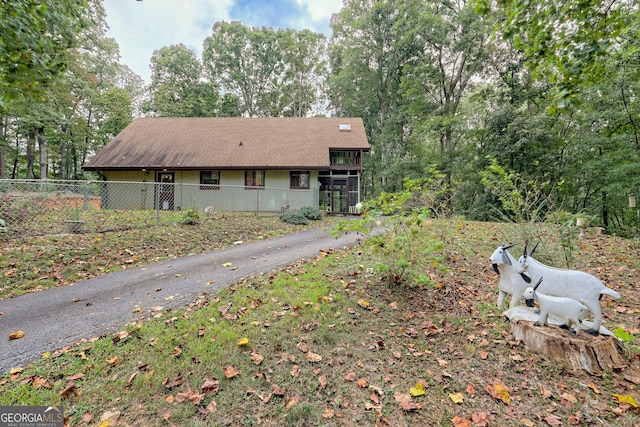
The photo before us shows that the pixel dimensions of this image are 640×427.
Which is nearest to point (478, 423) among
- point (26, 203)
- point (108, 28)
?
point (26, 203)

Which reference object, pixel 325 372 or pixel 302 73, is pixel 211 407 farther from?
pixel 302 73

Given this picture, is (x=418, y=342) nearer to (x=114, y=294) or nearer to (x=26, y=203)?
(x=114, y=294)

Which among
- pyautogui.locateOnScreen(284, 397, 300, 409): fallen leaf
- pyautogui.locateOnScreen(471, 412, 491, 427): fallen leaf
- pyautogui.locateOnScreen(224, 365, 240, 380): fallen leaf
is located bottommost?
pyautogui.locateOnScreen(471, 412, 491, 427): fallen leaf

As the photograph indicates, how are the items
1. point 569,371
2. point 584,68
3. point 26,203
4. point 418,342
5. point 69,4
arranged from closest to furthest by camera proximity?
point 569,371
point 418,342
point 584,68
point 69,4
point 26,203

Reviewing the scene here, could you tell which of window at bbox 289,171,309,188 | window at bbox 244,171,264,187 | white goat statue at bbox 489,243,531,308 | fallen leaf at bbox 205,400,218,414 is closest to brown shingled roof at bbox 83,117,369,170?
window at bbox 244,171,264,187

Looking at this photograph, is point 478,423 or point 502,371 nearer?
point 478,423

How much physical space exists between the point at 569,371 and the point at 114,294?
594 cm

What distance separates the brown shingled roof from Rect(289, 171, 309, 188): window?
67 cm

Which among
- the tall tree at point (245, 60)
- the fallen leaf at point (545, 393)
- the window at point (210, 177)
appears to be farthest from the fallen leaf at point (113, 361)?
the tall tree at point (245, 60)

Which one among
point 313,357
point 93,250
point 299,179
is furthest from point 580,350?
point 299,179

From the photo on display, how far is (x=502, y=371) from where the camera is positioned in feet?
8.70

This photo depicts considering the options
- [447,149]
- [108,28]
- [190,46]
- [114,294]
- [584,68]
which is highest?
[190,46]

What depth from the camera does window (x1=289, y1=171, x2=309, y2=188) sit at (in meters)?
16.2

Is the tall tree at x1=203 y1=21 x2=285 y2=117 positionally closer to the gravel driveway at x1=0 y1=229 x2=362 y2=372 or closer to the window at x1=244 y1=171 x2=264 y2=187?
the window at x1=244 y1=171 x2=264 y2=187
